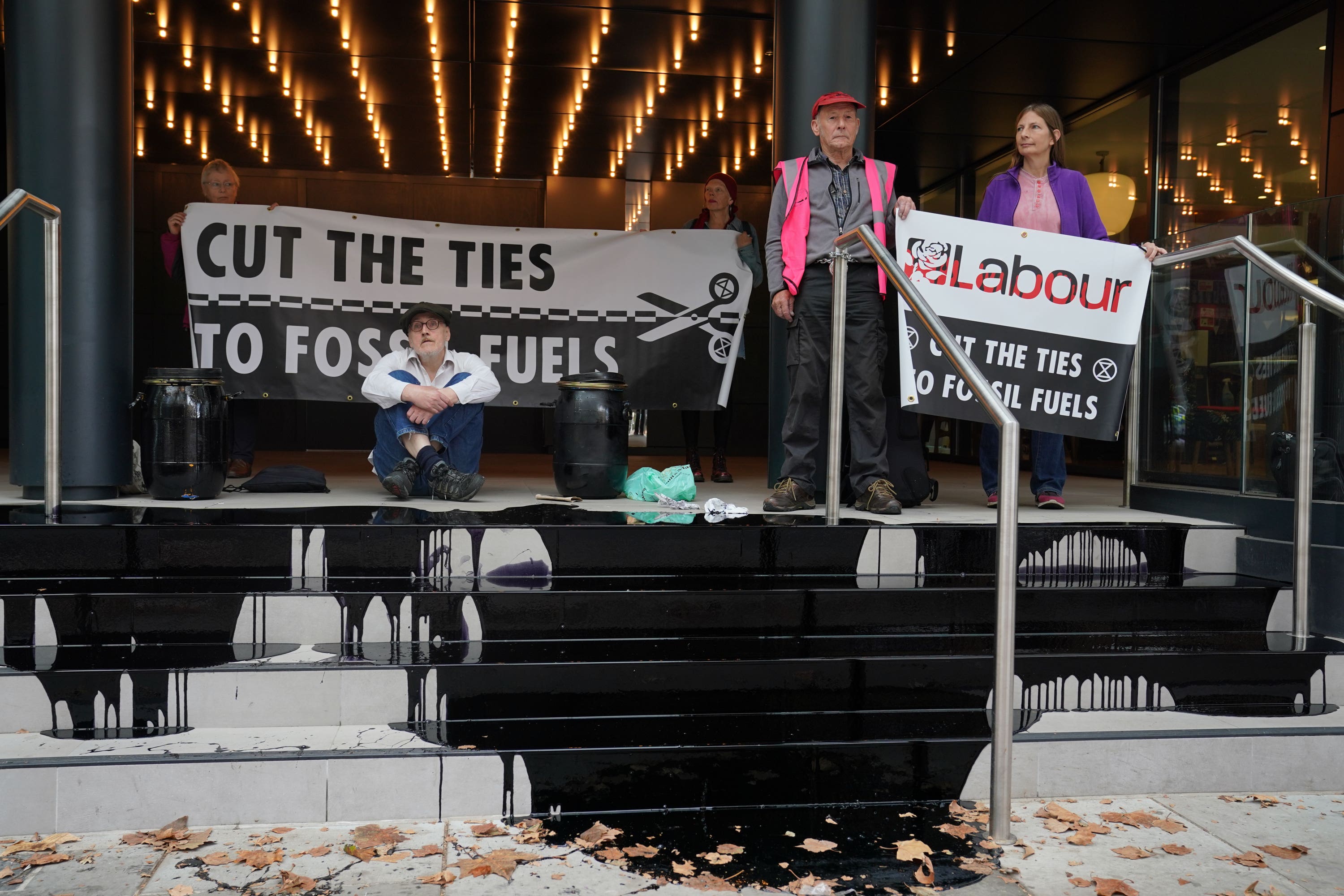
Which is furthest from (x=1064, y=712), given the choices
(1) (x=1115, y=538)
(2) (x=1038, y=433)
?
(2) (x=1038, y=433)

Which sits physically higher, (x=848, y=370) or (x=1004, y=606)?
(x=848, y=370)

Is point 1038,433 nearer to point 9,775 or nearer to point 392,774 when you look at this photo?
point 392,774

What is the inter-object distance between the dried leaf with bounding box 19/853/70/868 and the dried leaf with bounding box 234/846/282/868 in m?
0.43

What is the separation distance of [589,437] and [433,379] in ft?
2.87

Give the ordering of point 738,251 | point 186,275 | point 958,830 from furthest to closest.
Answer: point 738,251, point 186,275, point 958,830

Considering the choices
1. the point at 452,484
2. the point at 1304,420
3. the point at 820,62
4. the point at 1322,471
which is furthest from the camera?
the point at 820,62

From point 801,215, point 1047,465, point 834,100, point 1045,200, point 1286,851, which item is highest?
point 834,100

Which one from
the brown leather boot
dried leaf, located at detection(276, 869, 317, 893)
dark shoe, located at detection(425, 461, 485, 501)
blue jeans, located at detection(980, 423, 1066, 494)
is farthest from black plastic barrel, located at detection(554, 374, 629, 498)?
dried leaf, located at detection(276, 869, 317, 893)

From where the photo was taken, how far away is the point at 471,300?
7188mm

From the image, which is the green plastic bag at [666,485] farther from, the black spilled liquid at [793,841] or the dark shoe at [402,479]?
the black spilled liquid at [793,841]

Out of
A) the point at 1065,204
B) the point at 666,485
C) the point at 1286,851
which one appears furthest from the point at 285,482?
the point at 1286,851

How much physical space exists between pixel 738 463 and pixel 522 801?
25.2 feet

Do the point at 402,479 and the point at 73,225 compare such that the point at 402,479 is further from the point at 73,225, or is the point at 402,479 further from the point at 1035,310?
the point at 1035,310

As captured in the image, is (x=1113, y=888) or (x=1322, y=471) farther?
(x=1322, y=471)
